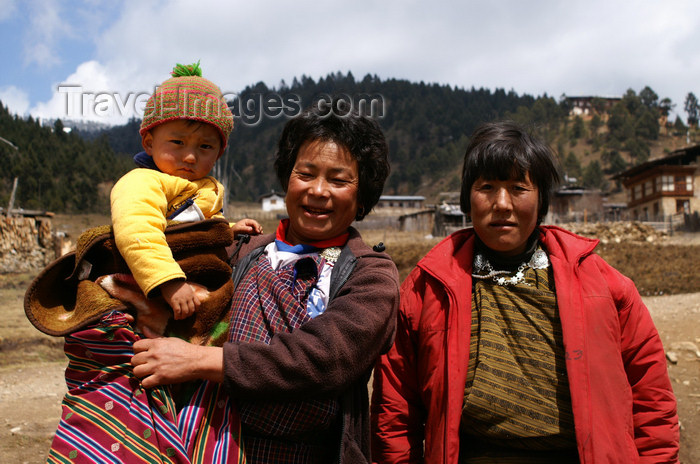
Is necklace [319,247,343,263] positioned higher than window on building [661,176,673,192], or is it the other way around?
window on building [661,176,673,192]

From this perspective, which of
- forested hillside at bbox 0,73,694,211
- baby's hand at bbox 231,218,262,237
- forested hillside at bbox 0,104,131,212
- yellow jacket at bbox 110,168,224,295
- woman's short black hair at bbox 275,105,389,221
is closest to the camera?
yellow jacket at bbox 110,168,224,295

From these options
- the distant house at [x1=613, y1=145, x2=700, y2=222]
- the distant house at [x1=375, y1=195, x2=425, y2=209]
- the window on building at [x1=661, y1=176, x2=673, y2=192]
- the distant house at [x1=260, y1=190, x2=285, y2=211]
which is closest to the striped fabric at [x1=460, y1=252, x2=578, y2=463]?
the distant house at [x1=613, y1=145, x2=700, y2=222]

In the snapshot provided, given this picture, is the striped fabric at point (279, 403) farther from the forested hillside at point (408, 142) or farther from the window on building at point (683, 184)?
the window on building at point (683, 184)

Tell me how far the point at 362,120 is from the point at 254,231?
71 cm

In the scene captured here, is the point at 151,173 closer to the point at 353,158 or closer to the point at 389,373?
the point at 353,158

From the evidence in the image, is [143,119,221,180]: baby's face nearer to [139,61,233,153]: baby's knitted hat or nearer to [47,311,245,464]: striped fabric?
[139,61,233,153]: baby's knitted hat

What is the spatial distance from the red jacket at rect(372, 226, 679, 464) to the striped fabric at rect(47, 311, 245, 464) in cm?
81

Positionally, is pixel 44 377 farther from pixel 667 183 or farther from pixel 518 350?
pixel 667 183

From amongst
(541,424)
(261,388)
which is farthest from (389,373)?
(261,388)

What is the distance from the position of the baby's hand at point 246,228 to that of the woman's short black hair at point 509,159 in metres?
0.98

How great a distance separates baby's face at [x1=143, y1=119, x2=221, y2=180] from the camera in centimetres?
184

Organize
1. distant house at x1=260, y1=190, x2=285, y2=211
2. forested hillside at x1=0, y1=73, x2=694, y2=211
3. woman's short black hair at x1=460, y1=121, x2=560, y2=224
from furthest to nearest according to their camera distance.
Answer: distant house at x1=260, y1=190, x2=285, y2=211 → forested hillside at x1=0, y1=73, x2=694, y2=211 → woman's short black hair at x1=460, y1=121, x2=560, y2=224

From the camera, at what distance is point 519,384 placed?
1908 millimetres

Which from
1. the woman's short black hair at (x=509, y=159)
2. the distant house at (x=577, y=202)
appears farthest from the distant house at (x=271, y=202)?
the woman's short black hair at (x=509, y=159)
